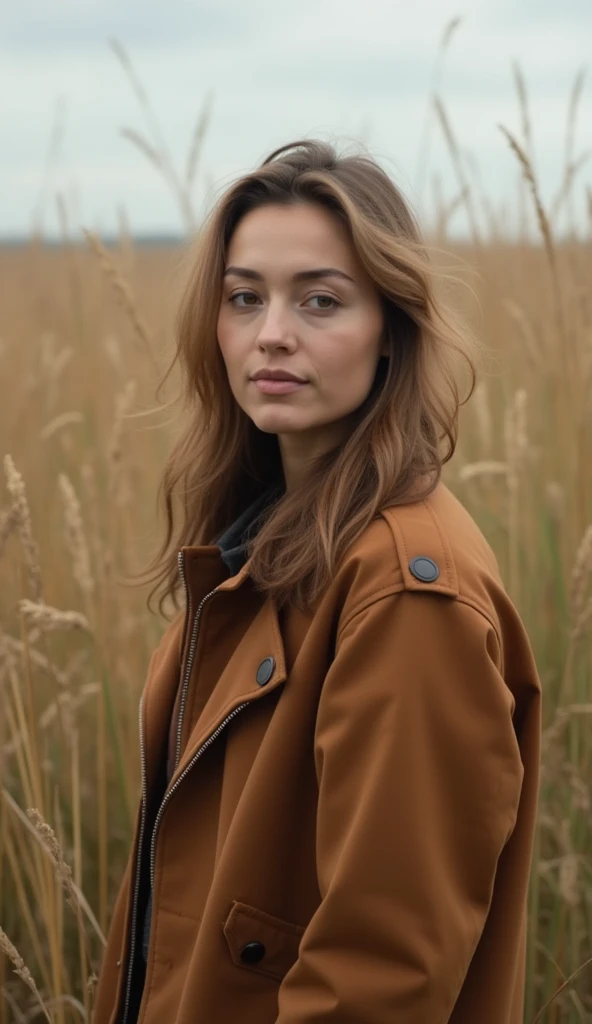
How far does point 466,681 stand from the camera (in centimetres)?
102

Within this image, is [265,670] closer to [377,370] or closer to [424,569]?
[424,569]

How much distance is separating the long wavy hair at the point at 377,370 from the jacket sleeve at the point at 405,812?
14cm

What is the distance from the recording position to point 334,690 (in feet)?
3.43

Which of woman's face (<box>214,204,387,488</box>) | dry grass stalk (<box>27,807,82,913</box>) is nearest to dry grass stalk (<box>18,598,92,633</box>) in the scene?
dry grass stalk (<box>27,807,82,913</box>)

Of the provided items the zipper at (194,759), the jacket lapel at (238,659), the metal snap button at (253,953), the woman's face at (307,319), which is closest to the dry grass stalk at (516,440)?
the woman's face at (307,319)

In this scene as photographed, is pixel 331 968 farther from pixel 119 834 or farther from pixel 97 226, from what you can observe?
pixel 97 226

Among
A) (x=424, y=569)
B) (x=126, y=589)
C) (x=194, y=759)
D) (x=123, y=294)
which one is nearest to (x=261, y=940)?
(x=194, y=759)

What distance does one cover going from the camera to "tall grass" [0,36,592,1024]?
1584mm

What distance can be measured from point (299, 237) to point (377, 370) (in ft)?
0.61

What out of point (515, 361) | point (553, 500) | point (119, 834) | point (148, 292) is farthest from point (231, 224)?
→ point (148, 292)

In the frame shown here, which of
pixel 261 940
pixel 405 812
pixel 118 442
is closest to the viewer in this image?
pixel 405 812

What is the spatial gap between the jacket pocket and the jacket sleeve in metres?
0.07

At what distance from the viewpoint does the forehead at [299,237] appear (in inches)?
48.0

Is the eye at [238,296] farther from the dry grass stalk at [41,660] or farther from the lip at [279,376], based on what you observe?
the dry grass stalk at [41,660]
